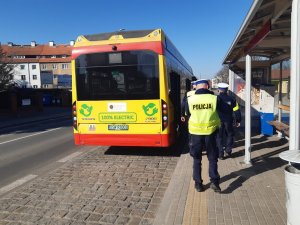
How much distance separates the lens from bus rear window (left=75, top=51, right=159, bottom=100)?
7922mm

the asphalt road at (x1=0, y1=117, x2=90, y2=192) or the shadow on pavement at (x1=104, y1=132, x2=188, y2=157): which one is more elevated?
the shadow on pavement at (x1=104, y1=132, x2=188, y2=157)

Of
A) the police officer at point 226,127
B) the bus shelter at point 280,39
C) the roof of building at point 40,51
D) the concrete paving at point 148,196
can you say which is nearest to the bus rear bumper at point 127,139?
the concrete paving at point 148,196

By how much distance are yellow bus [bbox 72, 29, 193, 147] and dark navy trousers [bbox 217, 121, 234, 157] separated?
4.10 ft

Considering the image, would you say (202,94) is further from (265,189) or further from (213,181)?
(265,189)

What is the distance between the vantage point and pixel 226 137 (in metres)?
7.79

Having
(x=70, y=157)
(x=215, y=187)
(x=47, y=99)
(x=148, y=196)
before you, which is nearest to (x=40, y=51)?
(x=47, y=99)

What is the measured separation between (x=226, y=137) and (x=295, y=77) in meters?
4.13

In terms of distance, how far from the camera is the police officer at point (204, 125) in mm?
5211

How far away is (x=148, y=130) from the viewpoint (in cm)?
796

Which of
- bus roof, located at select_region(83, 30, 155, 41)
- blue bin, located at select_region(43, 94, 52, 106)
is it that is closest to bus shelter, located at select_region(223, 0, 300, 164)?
bus roof, located at select_region(83, 30, 155, 41)

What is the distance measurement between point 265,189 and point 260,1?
301cm

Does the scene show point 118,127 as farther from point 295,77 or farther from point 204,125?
point 295,77

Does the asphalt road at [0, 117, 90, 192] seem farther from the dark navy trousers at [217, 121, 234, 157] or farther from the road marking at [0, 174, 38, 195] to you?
the dark navy trousers at [217, 121, 234, 157]

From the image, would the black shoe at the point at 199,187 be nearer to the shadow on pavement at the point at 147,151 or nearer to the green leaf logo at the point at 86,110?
the shadow on pavement at the point at 147,151
